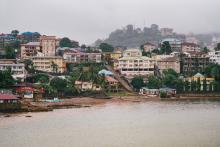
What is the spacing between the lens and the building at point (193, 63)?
7369cm

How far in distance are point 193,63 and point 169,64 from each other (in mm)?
3314

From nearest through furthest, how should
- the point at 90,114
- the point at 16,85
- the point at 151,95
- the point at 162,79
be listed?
the point at 90,114
the point at 16,85
the point at 151,95
the point at 162,79

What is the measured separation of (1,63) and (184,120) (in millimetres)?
29106

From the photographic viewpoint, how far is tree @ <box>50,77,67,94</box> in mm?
55156

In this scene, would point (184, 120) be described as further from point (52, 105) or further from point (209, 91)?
point (209, 91)

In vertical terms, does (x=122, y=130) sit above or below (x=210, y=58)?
below

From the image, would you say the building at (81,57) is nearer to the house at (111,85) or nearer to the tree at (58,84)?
the house at (111,85)

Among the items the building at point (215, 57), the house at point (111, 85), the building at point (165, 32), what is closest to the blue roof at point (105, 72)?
the house at point (111, 85)

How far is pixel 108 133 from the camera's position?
101ft

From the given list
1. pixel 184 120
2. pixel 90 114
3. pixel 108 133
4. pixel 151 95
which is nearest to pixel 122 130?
pixel 108 133

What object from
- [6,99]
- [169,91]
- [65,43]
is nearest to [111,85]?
[169,91]

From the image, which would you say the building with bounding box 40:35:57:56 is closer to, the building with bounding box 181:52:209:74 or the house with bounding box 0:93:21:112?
the building with bounding box 181:52:209:74

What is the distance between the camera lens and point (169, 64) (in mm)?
73375

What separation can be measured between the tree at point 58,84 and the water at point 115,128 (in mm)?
10043
